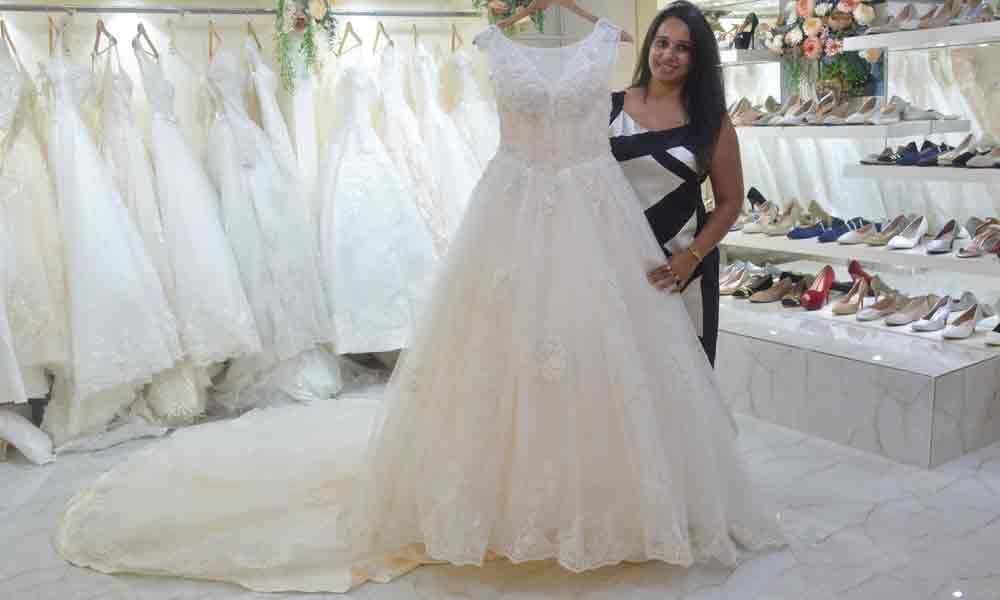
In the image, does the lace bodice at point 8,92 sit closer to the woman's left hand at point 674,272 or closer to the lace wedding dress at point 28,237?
the lace wedding dress at point 28,237

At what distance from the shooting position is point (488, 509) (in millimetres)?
2355

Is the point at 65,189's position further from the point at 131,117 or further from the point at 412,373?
the point at 412,373

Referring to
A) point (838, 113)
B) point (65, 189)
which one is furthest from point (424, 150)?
point (838, 113)

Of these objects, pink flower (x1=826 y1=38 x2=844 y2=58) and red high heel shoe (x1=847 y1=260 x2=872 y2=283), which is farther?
red high heel shoe (x1=847 y1=260 x2=872 y2=283)

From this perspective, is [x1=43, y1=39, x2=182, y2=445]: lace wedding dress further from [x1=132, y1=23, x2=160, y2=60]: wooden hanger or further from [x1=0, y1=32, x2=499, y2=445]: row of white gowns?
[x1=132, y1=23, x2=160, y2=60]: wooden hanger

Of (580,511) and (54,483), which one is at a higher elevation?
(580,511)

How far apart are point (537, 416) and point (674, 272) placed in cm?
55

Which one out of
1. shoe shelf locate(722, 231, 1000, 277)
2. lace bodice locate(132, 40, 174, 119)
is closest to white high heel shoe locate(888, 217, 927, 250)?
shoe shelf locate(722, 231, 1000, 277)

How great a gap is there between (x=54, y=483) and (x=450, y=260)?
1.73m

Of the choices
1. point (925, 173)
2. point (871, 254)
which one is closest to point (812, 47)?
point (925, 173)

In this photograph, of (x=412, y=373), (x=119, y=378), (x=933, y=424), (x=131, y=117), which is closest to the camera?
(x=412, y=373)

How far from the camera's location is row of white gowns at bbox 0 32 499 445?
11.4ft

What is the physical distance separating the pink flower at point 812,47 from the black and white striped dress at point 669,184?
1580 mm

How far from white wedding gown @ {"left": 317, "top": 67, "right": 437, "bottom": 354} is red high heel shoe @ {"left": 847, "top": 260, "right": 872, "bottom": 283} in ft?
5.83
